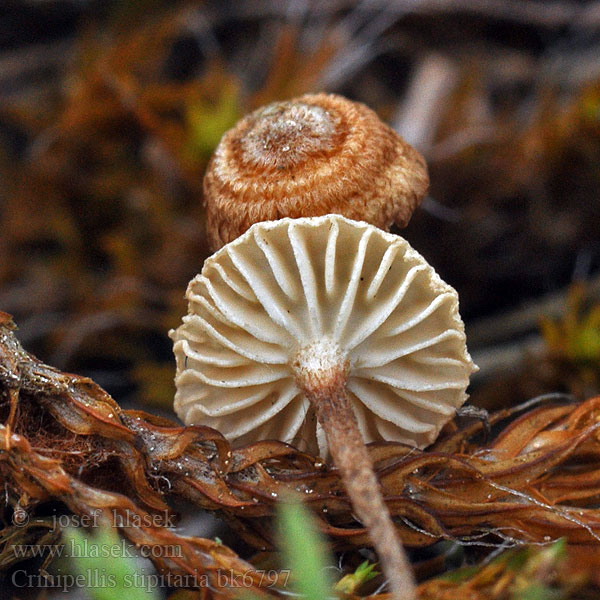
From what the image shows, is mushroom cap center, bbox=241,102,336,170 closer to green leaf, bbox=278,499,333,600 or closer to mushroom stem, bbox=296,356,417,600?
mushroom stem, bbox=296,356,417,600

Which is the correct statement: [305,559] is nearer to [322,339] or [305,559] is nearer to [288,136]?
[322,339]

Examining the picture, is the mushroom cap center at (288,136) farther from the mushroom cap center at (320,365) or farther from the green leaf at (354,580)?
the green leaf at (354,580)

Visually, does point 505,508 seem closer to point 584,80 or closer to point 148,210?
point 148,210

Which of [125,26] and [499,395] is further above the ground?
[125,26]

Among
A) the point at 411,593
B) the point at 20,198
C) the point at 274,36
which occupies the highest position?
the point at 274,36

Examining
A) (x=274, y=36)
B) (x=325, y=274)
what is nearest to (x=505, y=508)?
(x=325, y=274)

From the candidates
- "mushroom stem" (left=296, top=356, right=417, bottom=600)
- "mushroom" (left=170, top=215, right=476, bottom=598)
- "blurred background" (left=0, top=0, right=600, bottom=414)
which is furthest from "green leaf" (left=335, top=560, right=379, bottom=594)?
"blurred background" (left=0, top=0, right=600, bottom=414)
